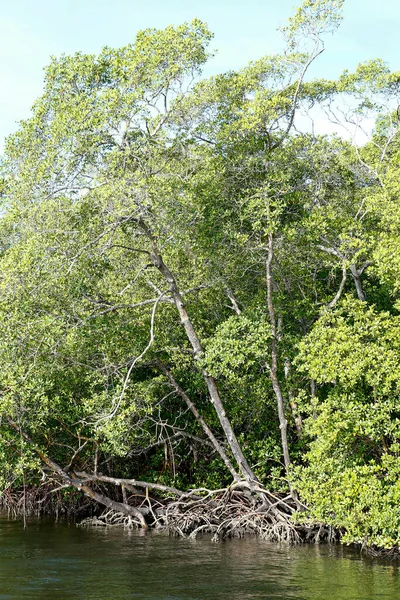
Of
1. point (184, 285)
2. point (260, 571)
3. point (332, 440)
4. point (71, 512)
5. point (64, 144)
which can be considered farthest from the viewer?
point (71, 512)

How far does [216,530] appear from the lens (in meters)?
19.6

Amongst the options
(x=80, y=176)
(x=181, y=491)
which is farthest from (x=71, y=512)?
(x=80, y=176)

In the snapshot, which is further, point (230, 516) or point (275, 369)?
point (230, 516)

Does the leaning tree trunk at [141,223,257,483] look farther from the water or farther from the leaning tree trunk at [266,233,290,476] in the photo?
the water

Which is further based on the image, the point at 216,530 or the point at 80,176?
the point at 216,530

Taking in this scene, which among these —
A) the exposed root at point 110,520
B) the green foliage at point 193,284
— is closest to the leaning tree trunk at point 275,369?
the green foliage at point 193,284

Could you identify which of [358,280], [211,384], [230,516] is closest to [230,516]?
[230,516]

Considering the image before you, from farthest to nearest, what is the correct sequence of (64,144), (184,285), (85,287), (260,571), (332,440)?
(184,285) → (85,287) → (64,144) → (332,440) → (260,571)

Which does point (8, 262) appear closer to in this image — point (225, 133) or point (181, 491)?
point (225, 133)

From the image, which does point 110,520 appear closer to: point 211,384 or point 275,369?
point 211,384

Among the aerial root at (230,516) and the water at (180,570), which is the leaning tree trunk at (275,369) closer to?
the aerial root at (230,516)

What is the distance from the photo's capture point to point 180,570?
15125 millimetres

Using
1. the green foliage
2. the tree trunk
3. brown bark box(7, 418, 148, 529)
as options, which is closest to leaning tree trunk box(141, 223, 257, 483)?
the green foliage

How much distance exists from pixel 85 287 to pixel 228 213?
416cm
